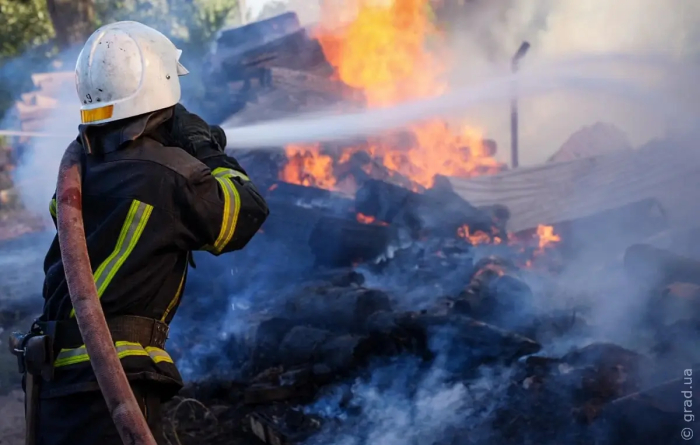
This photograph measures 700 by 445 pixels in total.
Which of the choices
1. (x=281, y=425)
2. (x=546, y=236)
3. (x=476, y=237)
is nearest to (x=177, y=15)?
(x=476, y=237)

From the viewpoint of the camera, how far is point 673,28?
10.9 metres

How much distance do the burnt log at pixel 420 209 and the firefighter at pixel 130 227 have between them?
594 centimetres

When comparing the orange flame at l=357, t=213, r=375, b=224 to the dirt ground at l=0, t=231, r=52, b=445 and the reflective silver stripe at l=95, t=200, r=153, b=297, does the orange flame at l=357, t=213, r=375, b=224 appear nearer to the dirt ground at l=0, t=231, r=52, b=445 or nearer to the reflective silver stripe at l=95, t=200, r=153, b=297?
the dirt ground at l=0, t=231, r=52, b=445

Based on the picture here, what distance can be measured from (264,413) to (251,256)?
134 inches

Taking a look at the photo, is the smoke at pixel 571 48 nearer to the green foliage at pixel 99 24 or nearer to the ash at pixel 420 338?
the ash at pixel 420 338

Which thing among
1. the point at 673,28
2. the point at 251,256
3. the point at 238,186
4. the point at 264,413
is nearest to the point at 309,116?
the point at 251,256

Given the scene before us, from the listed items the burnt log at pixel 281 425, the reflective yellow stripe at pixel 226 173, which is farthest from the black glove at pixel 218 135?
the burnt log at pixel 281 425

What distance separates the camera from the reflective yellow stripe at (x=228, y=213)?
2619 mm

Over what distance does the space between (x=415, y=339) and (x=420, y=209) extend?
325 cm

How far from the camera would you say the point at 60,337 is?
99.6 inches

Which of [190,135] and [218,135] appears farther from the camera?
[218,135]

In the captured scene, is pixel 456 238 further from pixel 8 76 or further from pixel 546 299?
pixel 8 76

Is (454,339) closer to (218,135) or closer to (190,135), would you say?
(218,135)

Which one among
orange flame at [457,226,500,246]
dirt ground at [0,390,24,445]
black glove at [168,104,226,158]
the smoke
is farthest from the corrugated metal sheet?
black glove at [168,104,226,158]
